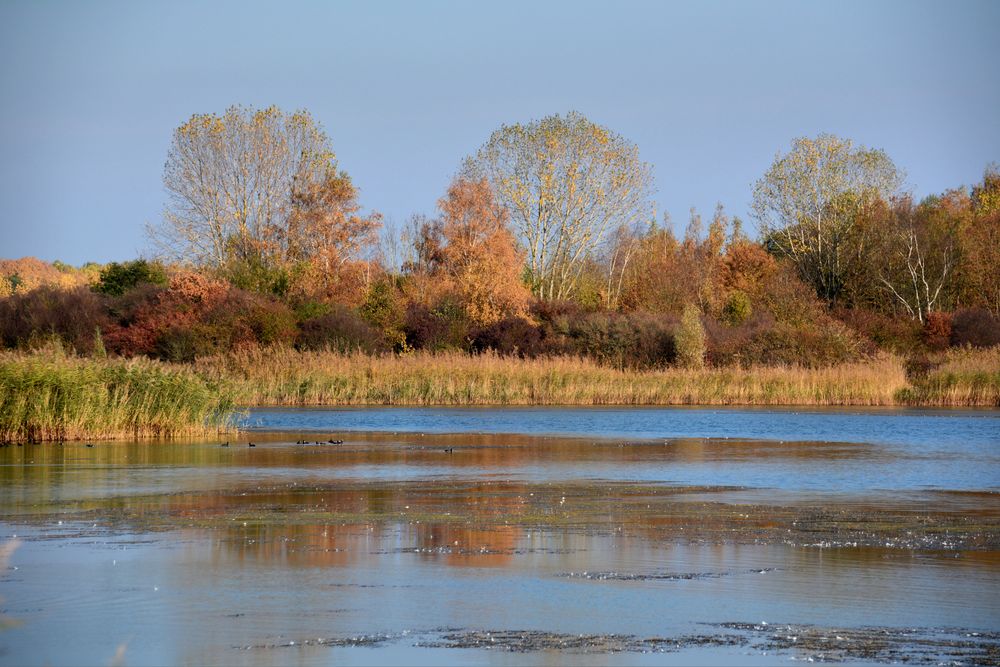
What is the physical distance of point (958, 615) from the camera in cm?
890

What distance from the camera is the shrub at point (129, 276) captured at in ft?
194

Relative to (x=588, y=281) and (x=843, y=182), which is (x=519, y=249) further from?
(x=843, y=182)

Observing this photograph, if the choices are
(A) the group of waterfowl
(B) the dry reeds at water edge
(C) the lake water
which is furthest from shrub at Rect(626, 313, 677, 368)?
(C) the lake water

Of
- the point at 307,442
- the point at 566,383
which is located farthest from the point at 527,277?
the point at 307,442

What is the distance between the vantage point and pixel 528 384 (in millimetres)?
41594

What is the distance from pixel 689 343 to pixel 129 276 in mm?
26462

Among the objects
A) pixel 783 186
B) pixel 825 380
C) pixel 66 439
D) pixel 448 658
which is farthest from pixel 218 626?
pixel 783 186

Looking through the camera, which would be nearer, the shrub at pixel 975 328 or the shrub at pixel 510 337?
the shrub at pixel 510 337

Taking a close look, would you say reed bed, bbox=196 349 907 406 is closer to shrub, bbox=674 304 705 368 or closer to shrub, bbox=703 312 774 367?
shrub, bbox=703 312 774 367

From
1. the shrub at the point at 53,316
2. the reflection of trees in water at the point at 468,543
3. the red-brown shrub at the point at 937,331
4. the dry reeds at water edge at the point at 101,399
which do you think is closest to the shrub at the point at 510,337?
the shrub at the point at 53,316

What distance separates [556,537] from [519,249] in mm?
51681

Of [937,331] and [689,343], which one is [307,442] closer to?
[689,343]

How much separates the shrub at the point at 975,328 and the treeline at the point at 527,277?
0.32ft

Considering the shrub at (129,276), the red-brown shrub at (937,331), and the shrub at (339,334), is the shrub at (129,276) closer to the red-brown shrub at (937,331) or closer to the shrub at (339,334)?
the shrub at (339,334)
